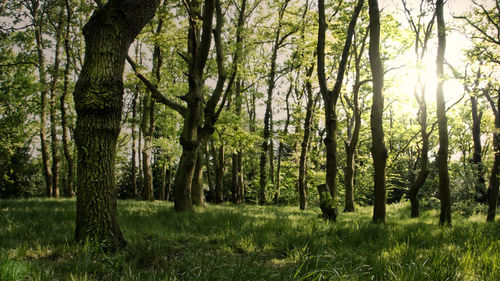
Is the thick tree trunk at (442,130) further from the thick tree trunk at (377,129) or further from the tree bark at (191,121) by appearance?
the tree bark at (191,121)

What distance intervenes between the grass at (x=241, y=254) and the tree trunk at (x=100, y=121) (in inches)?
13.7

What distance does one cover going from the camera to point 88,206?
141 inches

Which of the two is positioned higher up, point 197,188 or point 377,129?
point 377,129

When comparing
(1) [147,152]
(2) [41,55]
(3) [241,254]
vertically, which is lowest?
(3) [241,254]

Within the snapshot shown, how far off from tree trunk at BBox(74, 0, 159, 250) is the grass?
0.35 metres

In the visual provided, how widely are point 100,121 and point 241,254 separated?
259 cm

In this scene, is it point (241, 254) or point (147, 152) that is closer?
point (241, 254)

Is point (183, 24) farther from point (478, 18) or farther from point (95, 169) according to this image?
point (478, 18)

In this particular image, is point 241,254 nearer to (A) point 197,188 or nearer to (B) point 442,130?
(B) point 442,130

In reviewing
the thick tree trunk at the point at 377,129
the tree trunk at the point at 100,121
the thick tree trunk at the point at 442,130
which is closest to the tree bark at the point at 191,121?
the thick tree trunk at the point at 377,129

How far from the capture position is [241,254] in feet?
12.6

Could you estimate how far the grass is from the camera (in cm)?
247

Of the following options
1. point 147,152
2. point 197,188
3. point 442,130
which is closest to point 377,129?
point 442,130

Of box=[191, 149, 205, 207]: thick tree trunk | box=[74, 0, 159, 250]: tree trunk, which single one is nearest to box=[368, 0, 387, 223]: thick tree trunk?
box=[74, 0, 159, 250]: tree trunk
